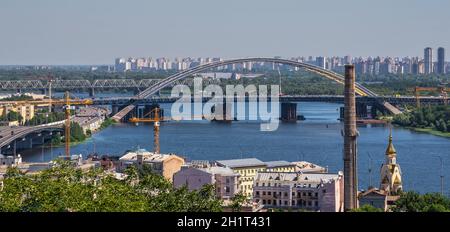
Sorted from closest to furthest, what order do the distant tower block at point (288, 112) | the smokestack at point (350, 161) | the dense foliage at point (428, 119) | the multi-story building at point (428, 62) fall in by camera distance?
the smokestack at point (350, 161) → the dense foliage at point (428, 119) → the distant tower block at point (288, 112) → the multi-story building at point (428, 62)

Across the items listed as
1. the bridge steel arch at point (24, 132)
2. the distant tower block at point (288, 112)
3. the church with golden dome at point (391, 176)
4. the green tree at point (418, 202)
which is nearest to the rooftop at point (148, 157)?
the church with golden dome at point (391, 176)

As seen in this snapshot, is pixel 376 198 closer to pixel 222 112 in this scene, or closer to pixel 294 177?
pixel 294 177

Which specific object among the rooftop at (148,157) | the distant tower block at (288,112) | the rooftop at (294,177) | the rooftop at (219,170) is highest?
the distant tower block at (288,112)

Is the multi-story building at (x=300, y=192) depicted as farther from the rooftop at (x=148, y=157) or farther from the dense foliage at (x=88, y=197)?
the dense foliage at (x=88, y=197)

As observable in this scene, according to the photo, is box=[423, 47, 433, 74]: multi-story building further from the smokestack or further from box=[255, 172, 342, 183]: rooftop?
the smokestack

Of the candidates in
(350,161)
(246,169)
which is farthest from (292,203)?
(246,169)
